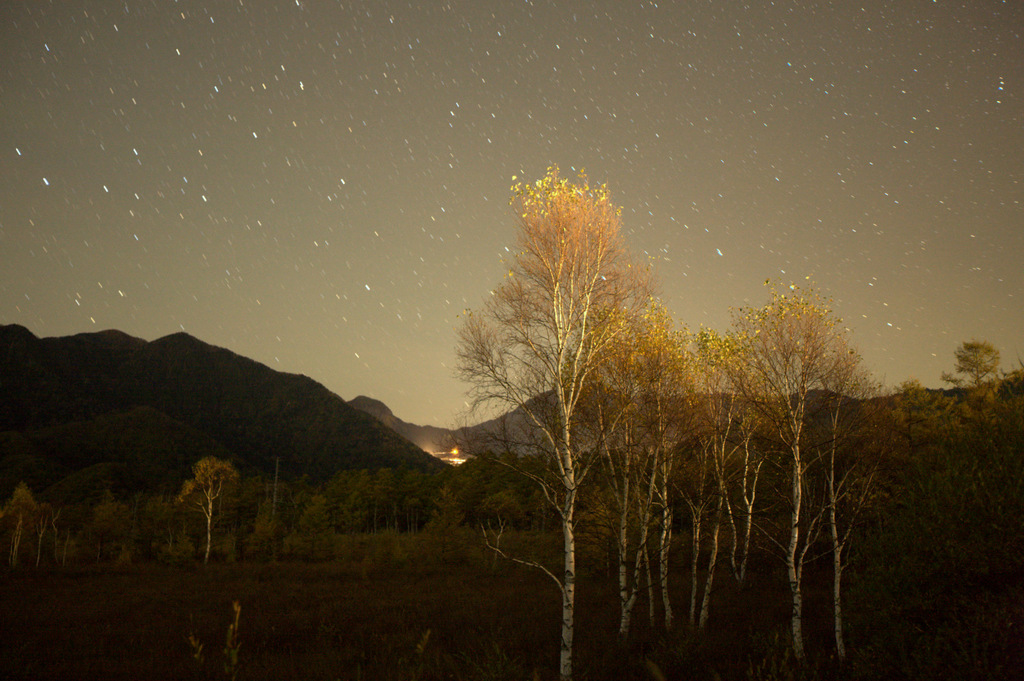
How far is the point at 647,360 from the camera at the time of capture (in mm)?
17000

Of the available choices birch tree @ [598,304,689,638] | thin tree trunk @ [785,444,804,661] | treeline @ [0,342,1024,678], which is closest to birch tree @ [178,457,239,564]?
treeline @ [0,342,1024,678]

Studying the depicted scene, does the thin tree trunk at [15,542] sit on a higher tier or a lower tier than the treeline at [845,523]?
lower

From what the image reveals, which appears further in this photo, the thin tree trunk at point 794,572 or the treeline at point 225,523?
the treeline at point 225,523

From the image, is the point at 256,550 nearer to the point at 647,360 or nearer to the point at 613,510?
the point at 613,510

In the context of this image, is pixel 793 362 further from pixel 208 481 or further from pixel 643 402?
pixel 208 481

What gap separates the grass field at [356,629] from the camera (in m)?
15.0

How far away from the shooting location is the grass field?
15.0 m

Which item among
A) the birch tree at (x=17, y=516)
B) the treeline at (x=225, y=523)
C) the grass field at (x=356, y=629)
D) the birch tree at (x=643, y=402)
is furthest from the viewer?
the treeline at (x=225, y=523)

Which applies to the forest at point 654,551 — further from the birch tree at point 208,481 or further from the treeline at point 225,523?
the treeline at point 225,523

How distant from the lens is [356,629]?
72.3ft

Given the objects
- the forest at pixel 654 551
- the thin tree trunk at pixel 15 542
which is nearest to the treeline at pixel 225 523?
the thin tree trunk at pixel 15 542

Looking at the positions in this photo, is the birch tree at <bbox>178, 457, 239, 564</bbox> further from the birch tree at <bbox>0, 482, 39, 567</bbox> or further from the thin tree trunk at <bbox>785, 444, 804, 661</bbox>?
the thin tree trunk at <bbox>785, 444, 804, 661</bbox>

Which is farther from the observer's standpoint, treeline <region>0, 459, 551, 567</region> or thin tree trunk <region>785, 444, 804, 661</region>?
treeline <region>0, 459, 551, 567</region>

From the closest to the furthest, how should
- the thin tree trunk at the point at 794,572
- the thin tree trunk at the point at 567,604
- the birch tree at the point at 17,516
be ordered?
the thin tree trunk at the point at 567,604
the thin tree trunk at the point at 794,572
the birch tree at the point at 17,516
